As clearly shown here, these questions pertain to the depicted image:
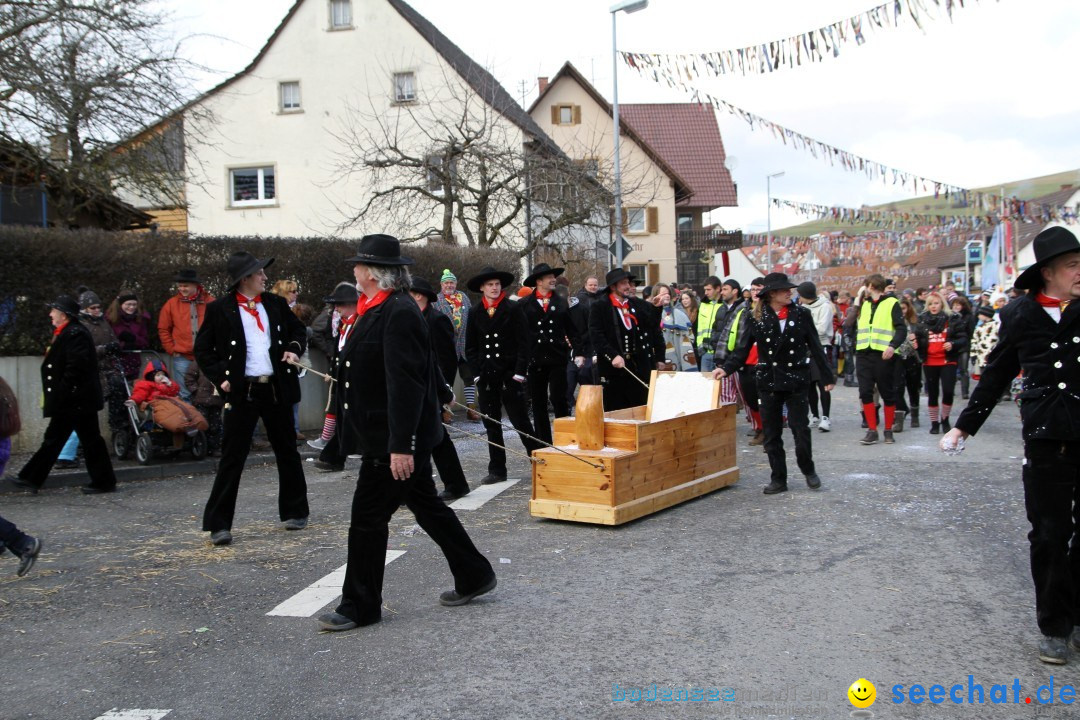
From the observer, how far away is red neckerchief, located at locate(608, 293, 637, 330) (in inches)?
409

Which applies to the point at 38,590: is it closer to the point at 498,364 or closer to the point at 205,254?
the point at 498,364

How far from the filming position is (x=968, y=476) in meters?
9.59

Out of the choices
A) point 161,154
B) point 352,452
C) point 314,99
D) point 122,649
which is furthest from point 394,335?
point 314,99

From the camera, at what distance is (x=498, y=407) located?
396 inches

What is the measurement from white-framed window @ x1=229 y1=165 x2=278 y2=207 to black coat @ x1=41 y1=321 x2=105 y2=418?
28.0m

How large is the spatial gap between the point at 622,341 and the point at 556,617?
17.6ft

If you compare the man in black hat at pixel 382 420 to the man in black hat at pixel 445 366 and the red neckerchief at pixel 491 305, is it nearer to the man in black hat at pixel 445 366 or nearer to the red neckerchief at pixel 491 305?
the man in black hat at pixel 445 366

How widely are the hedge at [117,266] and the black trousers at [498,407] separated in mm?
5041

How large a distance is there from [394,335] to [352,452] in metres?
0.80

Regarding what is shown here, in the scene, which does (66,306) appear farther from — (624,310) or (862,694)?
(862,694)

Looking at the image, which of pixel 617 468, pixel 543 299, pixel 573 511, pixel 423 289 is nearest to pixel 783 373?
pixel 617 468

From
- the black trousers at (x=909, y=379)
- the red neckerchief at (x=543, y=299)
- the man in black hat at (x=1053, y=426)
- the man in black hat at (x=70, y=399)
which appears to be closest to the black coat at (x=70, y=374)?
the man in black hat at (x=70, y=399)

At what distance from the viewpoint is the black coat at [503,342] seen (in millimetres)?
9758

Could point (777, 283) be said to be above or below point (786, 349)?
above
